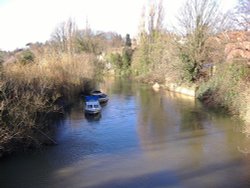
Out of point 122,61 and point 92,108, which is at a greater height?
point 122,61

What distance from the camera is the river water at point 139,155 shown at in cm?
1145

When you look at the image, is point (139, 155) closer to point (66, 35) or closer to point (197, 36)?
point (197, 36)

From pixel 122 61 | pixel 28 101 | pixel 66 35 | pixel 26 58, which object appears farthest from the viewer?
pixel 122 61

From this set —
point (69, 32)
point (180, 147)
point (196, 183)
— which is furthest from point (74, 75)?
point (69, 32)

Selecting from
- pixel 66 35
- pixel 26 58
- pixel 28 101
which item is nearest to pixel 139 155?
pixel 28 101

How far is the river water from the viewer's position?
11.5 meters

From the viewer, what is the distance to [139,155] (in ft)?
45.4

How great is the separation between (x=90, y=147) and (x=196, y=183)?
5.35m

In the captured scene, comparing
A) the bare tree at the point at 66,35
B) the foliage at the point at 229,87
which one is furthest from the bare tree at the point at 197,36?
the bare tree at the point at 66,35

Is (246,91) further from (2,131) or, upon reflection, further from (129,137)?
(2,131)

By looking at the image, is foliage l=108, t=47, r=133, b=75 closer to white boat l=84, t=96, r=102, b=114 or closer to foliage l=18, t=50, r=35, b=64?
foliage l=18, t=50, r=35, b=64

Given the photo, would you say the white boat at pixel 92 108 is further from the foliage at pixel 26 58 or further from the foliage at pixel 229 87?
the foliage at pixel 229 87

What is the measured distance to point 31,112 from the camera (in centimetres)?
1550

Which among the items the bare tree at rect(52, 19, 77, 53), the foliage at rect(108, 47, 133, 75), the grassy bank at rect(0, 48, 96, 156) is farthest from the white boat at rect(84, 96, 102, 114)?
the foliage at rect(108, 47, 133, 75)
